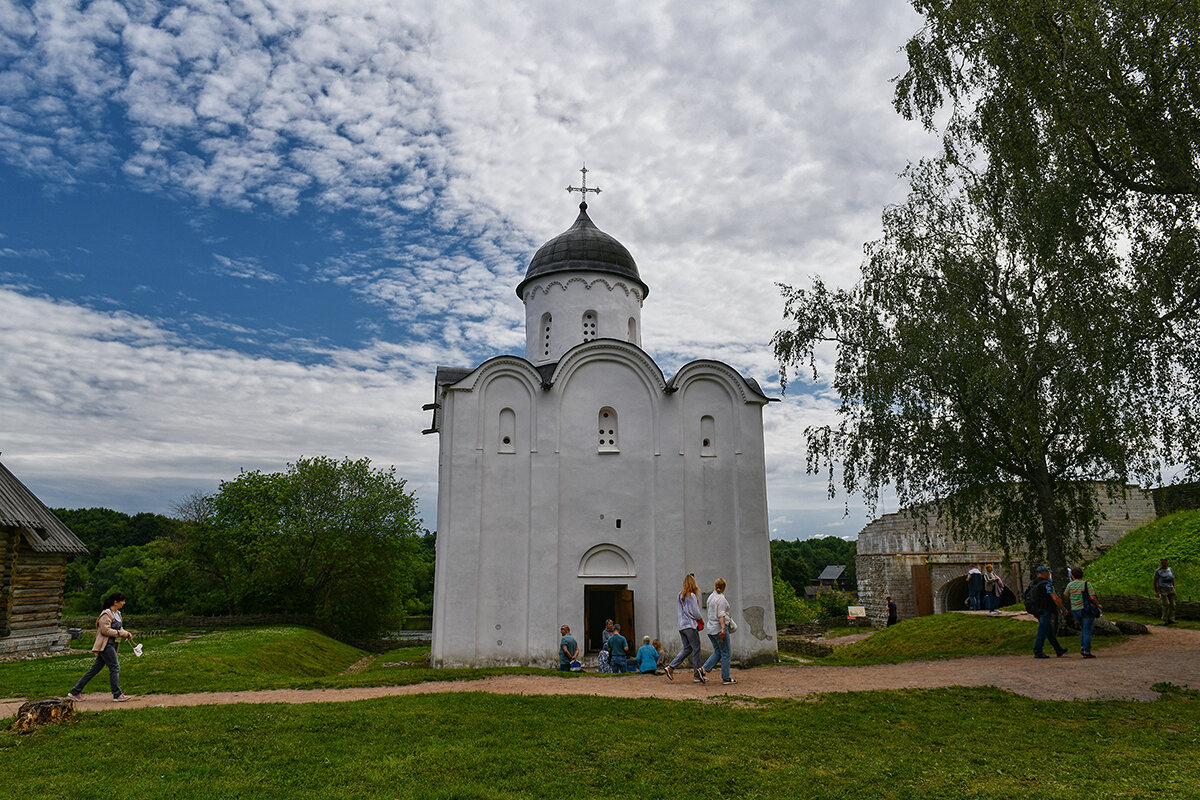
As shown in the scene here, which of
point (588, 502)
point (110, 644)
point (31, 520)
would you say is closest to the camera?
point (110, 644)

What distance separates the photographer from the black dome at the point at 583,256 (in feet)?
68.8

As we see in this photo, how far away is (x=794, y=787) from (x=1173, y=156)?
10254mm

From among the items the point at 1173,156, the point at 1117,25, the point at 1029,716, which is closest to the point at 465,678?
the point at 1029,716

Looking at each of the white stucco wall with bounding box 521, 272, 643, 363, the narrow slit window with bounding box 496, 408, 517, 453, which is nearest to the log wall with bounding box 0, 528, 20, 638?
the narrow slit window with bounding box 496, 408, 517, 453

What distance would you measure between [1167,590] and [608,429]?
43.2 feet

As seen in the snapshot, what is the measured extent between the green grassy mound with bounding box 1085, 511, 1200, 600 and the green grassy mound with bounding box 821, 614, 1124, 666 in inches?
181

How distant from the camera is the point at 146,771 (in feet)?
21.8

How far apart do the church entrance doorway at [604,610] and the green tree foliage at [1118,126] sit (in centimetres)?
1062

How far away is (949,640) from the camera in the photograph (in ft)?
59.4

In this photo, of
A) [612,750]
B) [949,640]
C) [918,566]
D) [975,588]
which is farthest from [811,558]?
[612,750]

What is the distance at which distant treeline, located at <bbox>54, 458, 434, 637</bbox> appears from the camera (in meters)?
31.3

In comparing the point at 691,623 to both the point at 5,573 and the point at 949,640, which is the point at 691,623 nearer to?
the point at 949,640

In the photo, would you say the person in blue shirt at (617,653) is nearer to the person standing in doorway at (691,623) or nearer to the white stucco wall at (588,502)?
the white stucco wall at (588,502)

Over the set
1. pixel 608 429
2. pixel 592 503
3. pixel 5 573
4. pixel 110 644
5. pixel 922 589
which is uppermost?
pixel 608 429
